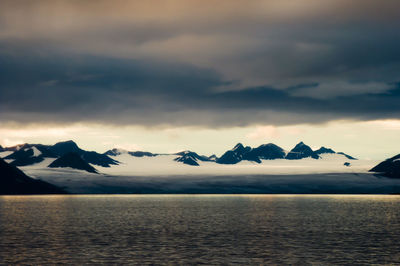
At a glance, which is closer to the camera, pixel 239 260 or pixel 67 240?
pixel 239 260

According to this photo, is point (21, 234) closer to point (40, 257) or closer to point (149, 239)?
point (149, 239)

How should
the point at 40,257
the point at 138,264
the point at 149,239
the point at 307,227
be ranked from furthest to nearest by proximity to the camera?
the point at 307,227
the point at 149,239
the point at 40,257
the point at 138,264

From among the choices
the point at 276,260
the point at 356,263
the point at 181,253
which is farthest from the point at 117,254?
the point at 356,263

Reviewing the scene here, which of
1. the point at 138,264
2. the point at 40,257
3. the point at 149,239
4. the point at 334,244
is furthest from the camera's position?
the point at 149,239

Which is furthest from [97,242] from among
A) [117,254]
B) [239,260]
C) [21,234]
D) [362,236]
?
[362,236]

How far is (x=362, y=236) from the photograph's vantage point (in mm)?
100375

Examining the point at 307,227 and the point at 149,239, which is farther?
the point at 307,227

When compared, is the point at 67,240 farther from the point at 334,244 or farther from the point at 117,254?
the point at 334,244

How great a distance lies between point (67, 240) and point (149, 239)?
14.3 metres

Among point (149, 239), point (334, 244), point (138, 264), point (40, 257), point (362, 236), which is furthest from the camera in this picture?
point (362, 236)

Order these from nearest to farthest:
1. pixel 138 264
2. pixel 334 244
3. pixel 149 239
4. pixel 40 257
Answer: pixel 138 264 → pixel 40 257 → pixel 334 244 → pixel 149 239

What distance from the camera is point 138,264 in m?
64.2

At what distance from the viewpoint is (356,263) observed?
65.2 meters

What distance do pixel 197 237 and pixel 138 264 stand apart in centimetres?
3373
